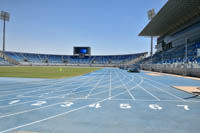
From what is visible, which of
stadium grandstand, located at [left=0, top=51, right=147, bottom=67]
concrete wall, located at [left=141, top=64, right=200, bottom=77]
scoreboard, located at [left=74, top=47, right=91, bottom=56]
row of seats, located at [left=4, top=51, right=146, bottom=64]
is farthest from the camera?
row of seats, located at [left=4, top=51, right=146, bottom=64]

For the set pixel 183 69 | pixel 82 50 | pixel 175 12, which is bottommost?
pixel 183 69

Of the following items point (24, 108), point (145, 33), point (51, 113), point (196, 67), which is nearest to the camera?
point (51, 113)

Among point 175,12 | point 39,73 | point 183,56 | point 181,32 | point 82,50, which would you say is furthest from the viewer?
point 82,50

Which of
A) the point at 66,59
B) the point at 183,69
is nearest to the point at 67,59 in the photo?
the point at 66,59

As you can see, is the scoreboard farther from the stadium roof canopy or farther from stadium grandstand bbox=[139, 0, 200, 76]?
the stadium roof canopy

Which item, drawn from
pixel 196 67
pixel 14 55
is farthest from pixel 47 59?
pixel 196 67

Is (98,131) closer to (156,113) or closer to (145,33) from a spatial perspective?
(156,113)

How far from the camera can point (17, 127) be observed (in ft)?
11.5

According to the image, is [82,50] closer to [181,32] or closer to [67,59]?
[67,59]

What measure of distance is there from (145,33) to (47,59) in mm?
74150

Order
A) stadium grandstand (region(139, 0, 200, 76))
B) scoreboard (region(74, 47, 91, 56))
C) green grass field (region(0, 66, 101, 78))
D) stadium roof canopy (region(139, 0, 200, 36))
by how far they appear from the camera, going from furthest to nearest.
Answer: scoreboard (region(74, 47, 91, 56))
stadium roof canopy (region(139, 0, 200, 36))
stadium grandstand (region(139, 0, 200, 76))
green grass field (region(0, 66, 101, 78))

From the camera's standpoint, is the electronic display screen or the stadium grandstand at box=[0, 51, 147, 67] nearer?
the electronic display screen

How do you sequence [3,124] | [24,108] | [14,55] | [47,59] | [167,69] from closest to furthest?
[3,124]
[24,108]
[167,69]
[14,55]
[47,59]

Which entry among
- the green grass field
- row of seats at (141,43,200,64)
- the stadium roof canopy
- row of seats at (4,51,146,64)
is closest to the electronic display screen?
row of seats at (4,51,146,64)
